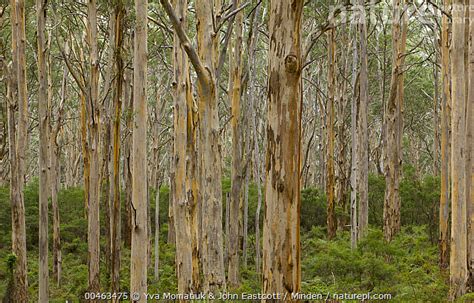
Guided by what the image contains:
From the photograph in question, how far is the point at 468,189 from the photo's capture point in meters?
7.53

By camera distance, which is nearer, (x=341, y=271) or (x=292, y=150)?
(x=292, y=150)

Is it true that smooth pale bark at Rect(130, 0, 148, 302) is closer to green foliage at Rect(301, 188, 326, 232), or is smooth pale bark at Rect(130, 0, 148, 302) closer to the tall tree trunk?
the tall tree trunk

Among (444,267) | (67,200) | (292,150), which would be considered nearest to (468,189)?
(444,267)

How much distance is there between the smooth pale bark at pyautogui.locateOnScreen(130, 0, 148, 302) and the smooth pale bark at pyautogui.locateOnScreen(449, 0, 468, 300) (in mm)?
4025

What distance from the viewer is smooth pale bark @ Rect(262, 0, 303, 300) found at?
3.85 metres

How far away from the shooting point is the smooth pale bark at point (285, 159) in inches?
151

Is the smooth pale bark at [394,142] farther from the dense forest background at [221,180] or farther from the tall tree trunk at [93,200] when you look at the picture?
the tall tree trunk at [93,200]

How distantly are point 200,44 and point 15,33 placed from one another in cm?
370

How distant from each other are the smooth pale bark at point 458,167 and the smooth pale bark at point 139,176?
4025 mm

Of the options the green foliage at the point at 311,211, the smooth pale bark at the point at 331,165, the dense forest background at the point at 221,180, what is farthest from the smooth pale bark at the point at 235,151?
the green foliage at the point at 311,211

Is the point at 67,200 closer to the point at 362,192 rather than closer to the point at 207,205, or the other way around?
the point at 362,192

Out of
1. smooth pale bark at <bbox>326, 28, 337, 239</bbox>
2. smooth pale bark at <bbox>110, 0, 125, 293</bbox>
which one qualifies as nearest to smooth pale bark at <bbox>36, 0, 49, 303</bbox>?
smooth pale bark at <bbox>110, 0, 125, 293</bbox>

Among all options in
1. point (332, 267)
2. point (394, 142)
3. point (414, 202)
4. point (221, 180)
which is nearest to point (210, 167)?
point (221, 180)

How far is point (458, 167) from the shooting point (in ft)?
23.5
